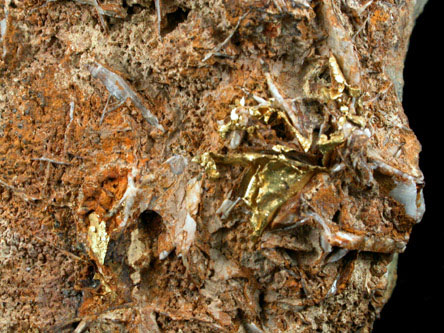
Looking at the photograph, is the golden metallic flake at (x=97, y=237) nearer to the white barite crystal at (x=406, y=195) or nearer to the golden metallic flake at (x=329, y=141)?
the golden metallic flake at (x=329, y=141)

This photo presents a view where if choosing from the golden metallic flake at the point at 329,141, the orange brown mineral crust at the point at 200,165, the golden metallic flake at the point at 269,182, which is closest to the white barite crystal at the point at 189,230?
the orange brown mineral crust at the point at 200,165

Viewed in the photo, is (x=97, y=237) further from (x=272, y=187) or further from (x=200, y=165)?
(x=272, y=187)

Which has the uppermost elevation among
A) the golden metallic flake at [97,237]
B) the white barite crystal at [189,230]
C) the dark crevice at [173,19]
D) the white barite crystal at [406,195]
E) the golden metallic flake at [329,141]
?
the dark crevice at [173,19]

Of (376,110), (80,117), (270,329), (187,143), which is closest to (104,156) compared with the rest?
(80,117)

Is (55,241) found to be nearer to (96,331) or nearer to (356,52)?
(96,331)

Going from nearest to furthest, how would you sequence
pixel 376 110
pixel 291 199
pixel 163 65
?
pixel 291 199 < pixel 163 65 < pixel 376 110

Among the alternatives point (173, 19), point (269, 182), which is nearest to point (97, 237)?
point (269, 182)

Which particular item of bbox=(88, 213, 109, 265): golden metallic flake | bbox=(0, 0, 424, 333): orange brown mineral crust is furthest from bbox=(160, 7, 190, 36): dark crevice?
bbox=(88, 213, 109, 265): golden metallic flake
